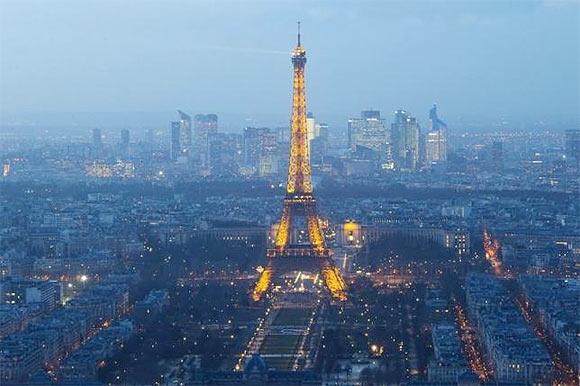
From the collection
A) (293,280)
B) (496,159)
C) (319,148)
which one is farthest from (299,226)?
(319,148)

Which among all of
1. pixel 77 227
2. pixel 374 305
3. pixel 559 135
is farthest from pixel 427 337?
pixel 559 135

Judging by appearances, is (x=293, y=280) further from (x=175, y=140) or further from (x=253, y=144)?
(x=175, y=140)

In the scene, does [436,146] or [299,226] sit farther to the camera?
[436,146]

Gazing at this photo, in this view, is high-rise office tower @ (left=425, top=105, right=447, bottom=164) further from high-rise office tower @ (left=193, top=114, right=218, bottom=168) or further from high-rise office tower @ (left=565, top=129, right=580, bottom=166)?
high-rise office tower @ (left=193, top=114, right=218, bottom=168)

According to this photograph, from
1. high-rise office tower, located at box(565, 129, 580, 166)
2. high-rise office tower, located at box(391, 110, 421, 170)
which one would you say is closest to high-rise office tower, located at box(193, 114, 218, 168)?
high-rise office tower, located at box(391, 110, 421, 170)

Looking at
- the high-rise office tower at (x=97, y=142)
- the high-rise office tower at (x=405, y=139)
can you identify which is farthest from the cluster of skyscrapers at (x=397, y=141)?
the high-rise office tower at (x=97, y=142)

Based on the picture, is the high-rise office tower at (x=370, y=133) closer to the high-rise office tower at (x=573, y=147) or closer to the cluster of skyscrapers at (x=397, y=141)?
the cluster of skyscrapers at (x=397, y=141)

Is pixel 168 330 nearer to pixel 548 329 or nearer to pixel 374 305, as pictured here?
pixel 374 305
